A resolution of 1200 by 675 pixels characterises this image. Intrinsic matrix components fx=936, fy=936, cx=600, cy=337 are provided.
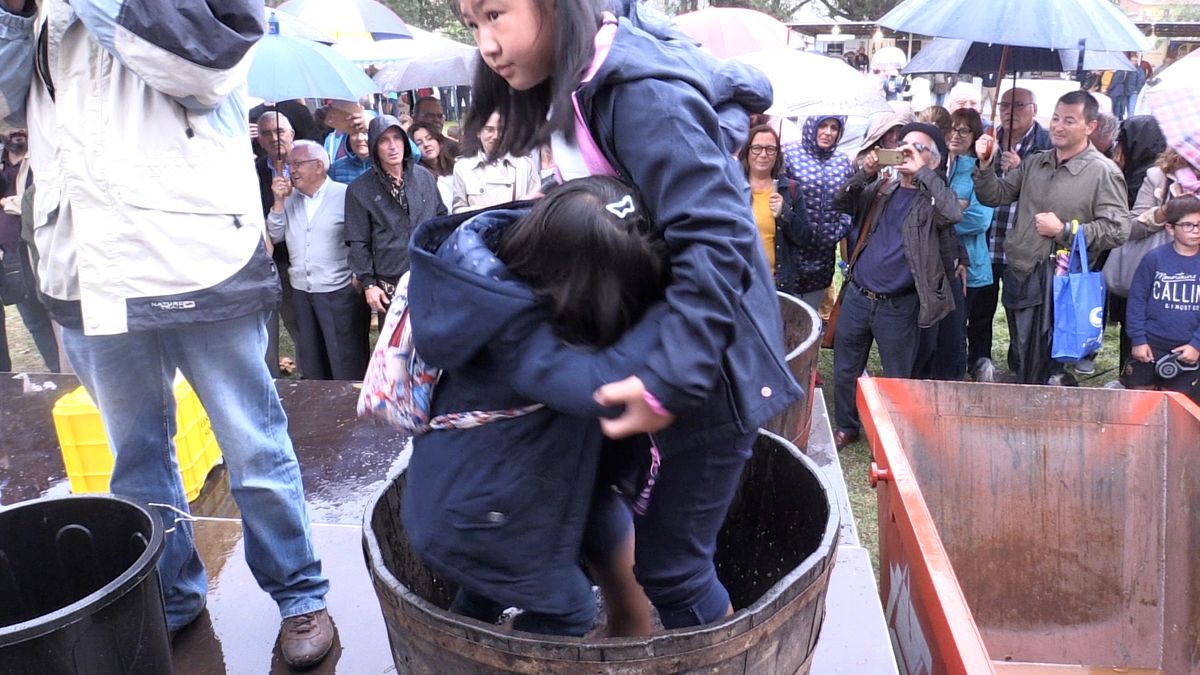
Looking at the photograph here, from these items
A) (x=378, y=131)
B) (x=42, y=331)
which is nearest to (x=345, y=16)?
(x=378, y=131)

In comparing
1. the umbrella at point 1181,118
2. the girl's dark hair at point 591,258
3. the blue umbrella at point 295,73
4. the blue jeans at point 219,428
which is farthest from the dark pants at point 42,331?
the umbrella at point 1181,118

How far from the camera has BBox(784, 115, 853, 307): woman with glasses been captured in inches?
224

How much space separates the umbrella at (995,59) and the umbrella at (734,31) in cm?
121

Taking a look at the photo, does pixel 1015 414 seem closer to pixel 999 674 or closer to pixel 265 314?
pixel 999 674

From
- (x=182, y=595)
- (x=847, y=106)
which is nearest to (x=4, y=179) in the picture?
(x=182, y=595)

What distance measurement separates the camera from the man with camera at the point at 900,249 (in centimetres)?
513

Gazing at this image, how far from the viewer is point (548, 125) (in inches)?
63.4

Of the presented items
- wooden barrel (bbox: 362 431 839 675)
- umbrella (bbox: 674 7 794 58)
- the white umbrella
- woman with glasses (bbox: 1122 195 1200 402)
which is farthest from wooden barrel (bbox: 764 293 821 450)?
the white umbrella

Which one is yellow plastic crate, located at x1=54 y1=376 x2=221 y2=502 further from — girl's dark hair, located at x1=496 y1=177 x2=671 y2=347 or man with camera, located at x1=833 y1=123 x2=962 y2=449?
man with camera, located at x1=833 y1=123 x2=962 y2=449

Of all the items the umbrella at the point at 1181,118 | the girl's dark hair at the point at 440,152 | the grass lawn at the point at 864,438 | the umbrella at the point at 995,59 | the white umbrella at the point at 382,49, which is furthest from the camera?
the white umbrella at the point at 382,49

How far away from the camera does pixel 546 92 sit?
5.61 ft

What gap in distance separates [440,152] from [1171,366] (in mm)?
4780

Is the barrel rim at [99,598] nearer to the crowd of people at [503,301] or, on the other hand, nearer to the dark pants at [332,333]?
the crowd of people at [503,301]

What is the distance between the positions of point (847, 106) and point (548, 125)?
4404mm
